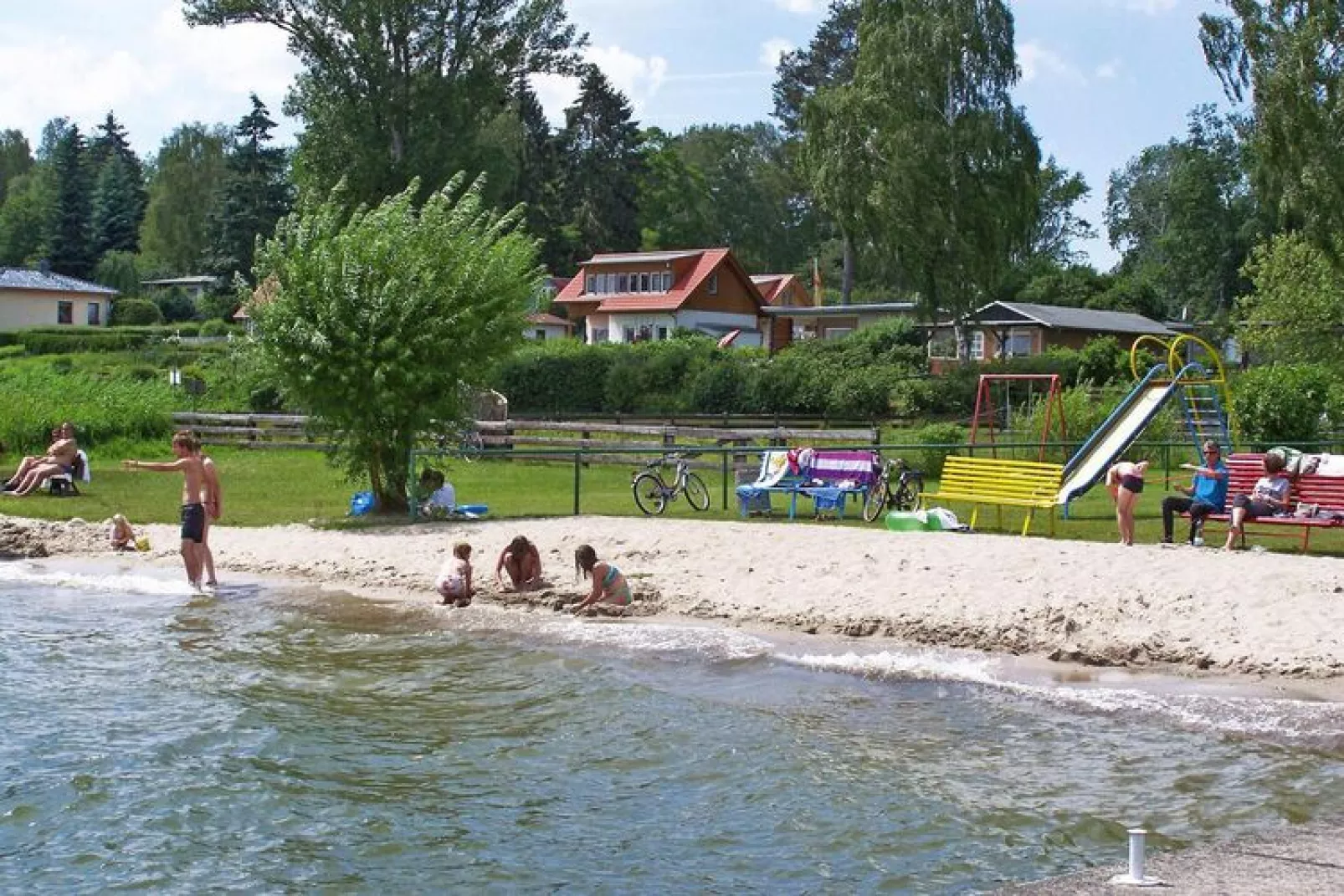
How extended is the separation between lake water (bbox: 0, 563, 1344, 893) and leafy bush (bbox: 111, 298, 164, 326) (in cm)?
7184

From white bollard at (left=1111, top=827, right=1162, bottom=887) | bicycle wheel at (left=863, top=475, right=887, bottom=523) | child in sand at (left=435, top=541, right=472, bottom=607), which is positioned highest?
bicycle wheel at (left=863, top=475, right=887, bottom=523)

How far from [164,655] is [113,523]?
7.04 m

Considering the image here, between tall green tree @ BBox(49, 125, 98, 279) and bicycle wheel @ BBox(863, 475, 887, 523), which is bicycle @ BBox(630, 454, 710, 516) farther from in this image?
tall green tree @ BBox(49, 125, 98, 279)

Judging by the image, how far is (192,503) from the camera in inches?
677

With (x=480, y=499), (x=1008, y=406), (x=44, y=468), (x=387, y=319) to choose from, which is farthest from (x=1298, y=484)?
(x=44, y=468)

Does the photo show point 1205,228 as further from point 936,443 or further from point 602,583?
point 602,583

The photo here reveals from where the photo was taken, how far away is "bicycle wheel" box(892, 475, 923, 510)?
20891 millimetres

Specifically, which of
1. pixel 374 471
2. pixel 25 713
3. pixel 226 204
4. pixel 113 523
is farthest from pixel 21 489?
pixel 226 204

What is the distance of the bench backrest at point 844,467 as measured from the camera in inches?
814

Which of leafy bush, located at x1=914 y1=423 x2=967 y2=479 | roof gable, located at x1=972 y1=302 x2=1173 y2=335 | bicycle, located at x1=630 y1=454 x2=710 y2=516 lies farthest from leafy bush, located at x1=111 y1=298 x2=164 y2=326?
bicycle, located at x1=630 y1=454 x2=710 y2=516

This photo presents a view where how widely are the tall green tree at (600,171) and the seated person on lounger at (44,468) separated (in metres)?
64.9

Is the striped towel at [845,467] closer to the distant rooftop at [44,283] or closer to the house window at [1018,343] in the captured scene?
the house window at [1018,343]

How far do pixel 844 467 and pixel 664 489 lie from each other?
2.88 m

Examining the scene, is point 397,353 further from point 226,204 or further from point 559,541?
point 226,204
